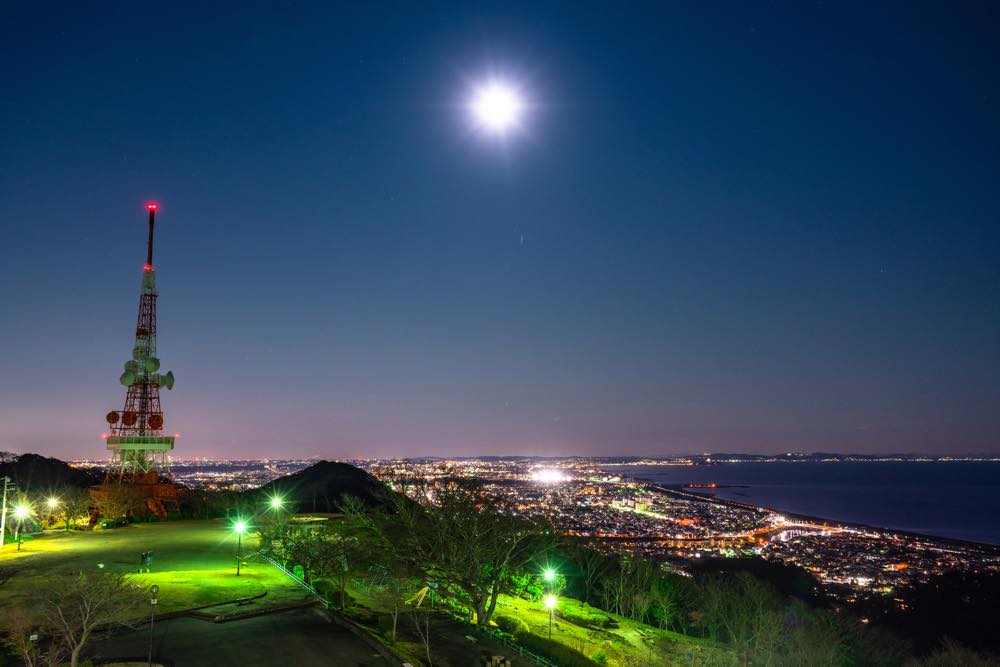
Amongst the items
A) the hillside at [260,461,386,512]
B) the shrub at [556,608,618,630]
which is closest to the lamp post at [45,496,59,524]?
the shrub at [556,608,618,630]

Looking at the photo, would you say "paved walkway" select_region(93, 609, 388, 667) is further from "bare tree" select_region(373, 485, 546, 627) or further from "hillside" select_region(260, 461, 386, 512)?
"hillside" select_region(260, 461, 386, 512)

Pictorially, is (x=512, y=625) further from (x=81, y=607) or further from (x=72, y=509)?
(x=72, y=509)

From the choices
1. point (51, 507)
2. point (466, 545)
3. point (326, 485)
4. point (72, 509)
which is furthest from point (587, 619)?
point (326, 485)

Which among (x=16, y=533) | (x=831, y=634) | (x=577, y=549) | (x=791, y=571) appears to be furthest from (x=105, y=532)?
(x=791, y=571)

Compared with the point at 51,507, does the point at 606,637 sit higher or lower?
lower

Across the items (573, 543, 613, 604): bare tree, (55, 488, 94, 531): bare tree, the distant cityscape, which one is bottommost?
the distant cityscape

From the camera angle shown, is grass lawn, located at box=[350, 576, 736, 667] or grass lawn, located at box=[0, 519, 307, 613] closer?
grass lawn, located at box=[0, 519, 307, 613]

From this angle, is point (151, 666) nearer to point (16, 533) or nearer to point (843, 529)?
point (16, 533)

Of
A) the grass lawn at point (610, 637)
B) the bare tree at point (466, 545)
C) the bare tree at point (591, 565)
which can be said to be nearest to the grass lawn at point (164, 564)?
the bare tree at point (466, 545)
